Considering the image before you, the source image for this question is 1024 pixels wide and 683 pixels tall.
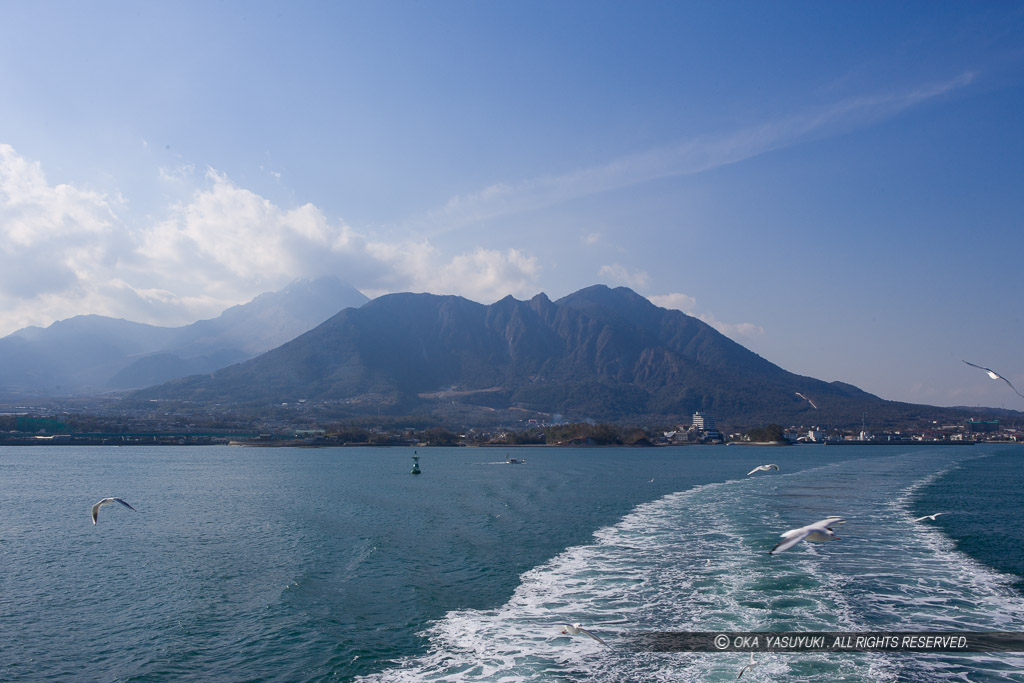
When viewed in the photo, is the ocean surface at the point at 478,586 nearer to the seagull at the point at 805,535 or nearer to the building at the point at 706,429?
the seagull at the point at 805,535

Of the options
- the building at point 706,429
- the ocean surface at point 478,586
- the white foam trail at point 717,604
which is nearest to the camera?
the white foam trail at point 717,604

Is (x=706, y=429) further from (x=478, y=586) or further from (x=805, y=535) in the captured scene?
(x=805, y=535)

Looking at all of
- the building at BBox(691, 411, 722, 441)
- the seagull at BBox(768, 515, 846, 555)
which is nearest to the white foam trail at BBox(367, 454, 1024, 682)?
the seagull at BBox(768, 515, 846, 555)

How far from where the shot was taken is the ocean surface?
12.7m

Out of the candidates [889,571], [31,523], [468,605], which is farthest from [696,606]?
[31,523]

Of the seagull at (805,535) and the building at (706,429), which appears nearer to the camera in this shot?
the seagull at (805,535)

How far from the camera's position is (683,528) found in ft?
93.1

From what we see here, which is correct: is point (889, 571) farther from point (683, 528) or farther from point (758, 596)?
point (683, 528)

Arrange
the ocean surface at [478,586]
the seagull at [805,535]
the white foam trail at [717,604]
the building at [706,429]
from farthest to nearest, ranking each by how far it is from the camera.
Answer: the building at [706,429] < the ocean surface at [478,586] < the white foam trail at [717,604] < the seagull at [805,535]

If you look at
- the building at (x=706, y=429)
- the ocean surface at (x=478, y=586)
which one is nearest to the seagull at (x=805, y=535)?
the ocean surface at (x=478, y=586)

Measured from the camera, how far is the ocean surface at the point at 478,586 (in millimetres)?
12664

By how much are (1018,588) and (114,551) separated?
29352mm

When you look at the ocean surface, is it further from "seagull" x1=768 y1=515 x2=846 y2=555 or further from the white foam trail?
"seagull" x1=768 y1=515 x2=846 y2=555

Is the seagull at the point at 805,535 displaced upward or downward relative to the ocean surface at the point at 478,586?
upward
